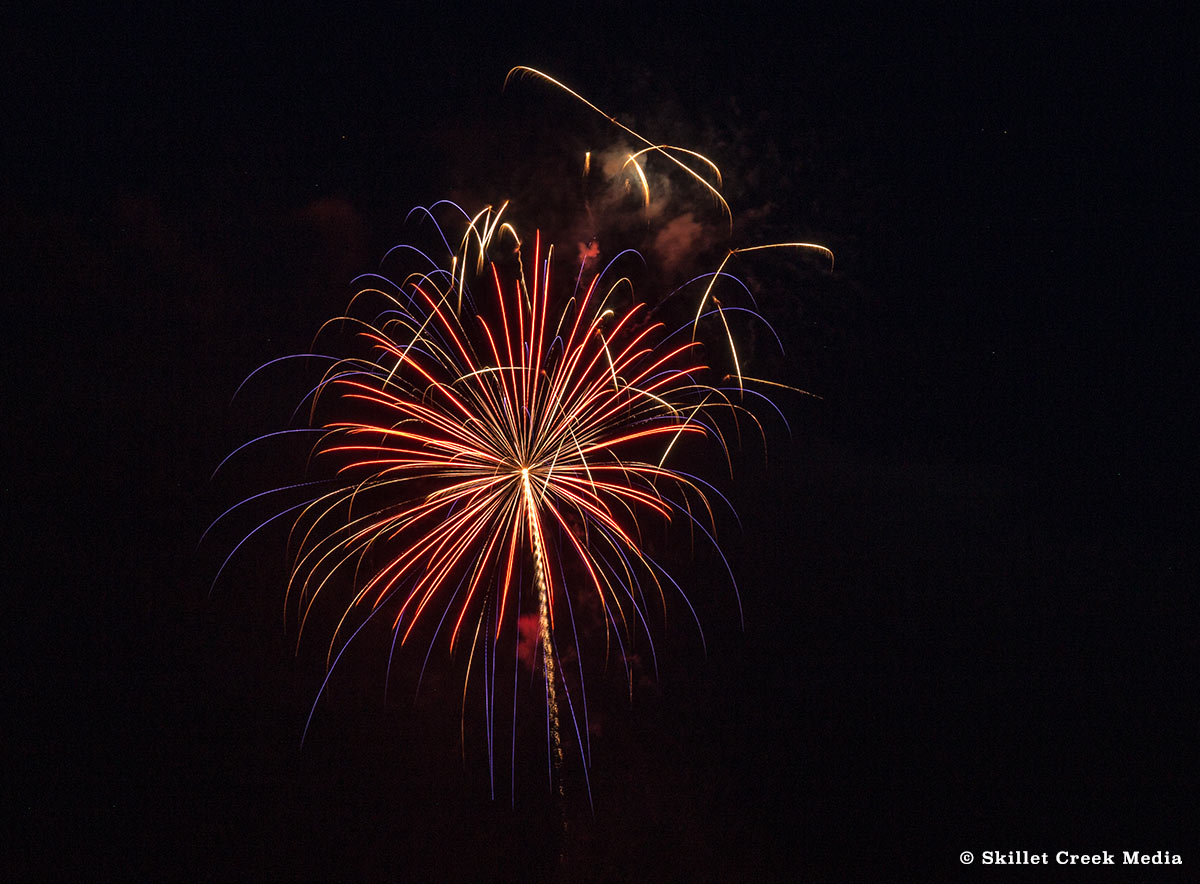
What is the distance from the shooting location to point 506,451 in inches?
257

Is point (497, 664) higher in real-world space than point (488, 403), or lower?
lower

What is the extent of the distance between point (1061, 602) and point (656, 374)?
11310 millimetres

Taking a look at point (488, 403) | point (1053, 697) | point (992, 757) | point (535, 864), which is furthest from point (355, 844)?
point (1053, 697)

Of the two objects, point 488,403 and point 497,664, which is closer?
point 488,403

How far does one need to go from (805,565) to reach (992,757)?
4587 mm

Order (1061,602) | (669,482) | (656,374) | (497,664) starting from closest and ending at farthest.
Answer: (656,374)
(497,664)
(669,482)
(1061,602)

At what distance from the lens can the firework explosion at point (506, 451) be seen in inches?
257

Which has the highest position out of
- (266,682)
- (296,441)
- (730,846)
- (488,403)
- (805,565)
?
(296,441)

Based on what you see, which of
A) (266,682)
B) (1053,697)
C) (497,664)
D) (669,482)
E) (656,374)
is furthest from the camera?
(669,482)

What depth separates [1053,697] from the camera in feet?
31.2

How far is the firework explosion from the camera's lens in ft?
21.4

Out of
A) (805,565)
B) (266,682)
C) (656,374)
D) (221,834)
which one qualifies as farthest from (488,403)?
(805,565)

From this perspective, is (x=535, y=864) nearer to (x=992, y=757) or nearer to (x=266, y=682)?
(x=266, y=682)

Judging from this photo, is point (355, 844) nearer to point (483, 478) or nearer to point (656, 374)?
point (483, 478)
